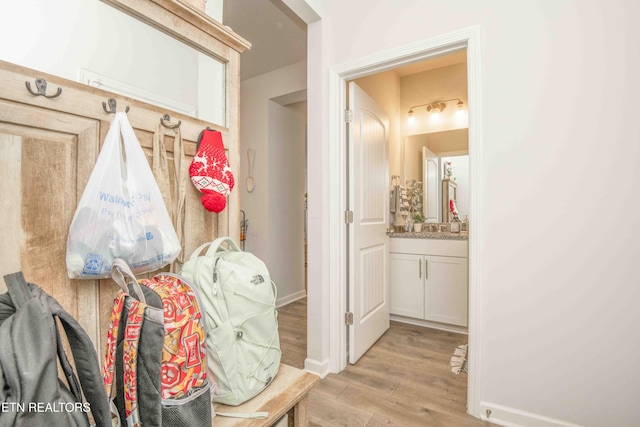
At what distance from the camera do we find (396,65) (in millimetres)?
1946

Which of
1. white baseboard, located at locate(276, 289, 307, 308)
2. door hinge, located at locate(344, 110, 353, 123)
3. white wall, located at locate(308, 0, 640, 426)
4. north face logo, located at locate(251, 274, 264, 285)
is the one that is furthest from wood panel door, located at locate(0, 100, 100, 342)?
white baseboard, located at locate(276, 289, 307, 308)

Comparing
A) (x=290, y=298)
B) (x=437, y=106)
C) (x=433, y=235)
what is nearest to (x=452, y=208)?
(x=433, y=235)

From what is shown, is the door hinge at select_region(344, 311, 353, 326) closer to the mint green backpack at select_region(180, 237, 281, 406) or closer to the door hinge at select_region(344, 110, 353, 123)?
the mint green backpack at select_region(180, 237, 281, 406)

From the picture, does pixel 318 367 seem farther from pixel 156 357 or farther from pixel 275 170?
pixel 275 170

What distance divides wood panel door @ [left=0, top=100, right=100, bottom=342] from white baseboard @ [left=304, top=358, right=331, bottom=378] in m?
1.50

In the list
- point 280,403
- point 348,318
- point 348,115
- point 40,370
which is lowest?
point 348,318

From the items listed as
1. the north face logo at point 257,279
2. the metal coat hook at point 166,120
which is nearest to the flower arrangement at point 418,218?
the north face logo at point 257,279

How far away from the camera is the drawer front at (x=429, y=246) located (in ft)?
9.01

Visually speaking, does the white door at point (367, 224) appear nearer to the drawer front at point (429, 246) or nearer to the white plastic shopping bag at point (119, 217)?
the drawer front at point (429, 246)

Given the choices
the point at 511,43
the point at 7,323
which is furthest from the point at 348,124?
the point at 7,323

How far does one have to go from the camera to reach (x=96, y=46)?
0.88 metres

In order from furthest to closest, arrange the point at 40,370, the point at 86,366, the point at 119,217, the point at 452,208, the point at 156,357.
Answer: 1. the point at 452,208
2. the point at 119,217
3. the point at 156,357
4. the point at 86,366
5. the point at 40,370

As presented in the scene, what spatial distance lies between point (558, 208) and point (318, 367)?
1684mm

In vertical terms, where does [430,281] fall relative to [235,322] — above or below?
below
